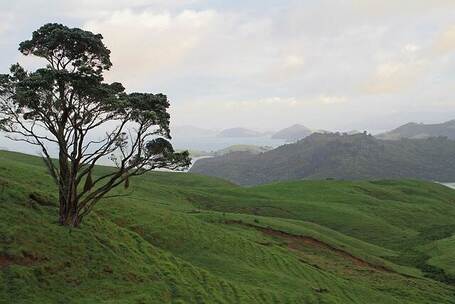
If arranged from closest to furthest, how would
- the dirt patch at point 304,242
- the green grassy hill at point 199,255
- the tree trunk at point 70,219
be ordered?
the green grassy hill at point 199,255, the tree trunk at point 70,219, the dirt patch at point 304,242

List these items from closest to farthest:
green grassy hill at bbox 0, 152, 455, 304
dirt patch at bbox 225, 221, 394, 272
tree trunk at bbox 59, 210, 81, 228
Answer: green grassy hill at bbox 0, 152, 455, 304 → tree trunk at bbox 59, 210, 81, 228 → dirt patch at bbox 225, 221, 394, 272

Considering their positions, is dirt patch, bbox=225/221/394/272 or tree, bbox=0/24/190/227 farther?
dirt patch, bbox=225/221/394/272

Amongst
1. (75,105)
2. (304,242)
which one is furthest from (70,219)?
(304,242)

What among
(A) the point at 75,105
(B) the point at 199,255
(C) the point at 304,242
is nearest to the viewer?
(A) the point at 75,105

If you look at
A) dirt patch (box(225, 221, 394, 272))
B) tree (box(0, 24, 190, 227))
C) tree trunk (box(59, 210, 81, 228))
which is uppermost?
tree (box(0, 24, 190, 227))

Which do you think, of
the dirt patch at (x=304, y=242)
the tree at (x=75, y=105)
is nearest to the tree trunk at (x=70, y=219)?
the tree at (x=75, y=105)

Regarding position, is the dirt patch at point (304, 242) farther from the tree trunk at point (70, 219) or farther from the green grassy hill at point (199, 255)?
the tree trunk at point (70, 219)

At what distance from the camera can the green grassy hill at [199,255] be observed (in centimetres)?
2711

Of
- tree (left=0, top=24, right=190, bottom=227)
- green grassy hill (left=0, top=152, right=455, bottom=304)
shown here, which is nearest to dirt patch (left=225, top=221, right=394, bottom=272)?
green grassy hill (left=0, top=152, right=455, bottom=304)

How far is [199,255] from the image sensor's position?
4175cm

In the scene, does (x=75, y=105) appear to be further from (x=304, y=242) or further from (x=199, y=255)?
(x=304, y=242)

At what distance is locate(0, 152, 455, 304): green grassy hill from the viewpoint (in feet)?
88.9

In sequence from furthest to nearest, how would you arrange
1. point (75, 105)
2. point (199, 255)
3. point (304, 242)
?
point (304, 242) → point (199, 255) → point (75, 105)

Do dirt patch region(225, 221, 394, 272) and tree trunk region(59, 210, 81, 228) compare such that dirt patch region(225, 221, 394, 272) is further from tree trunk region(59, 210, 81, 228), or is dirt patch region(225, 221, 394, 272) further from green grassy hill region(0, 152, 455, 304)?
tree trunk region(59, 210, 81, 228)
